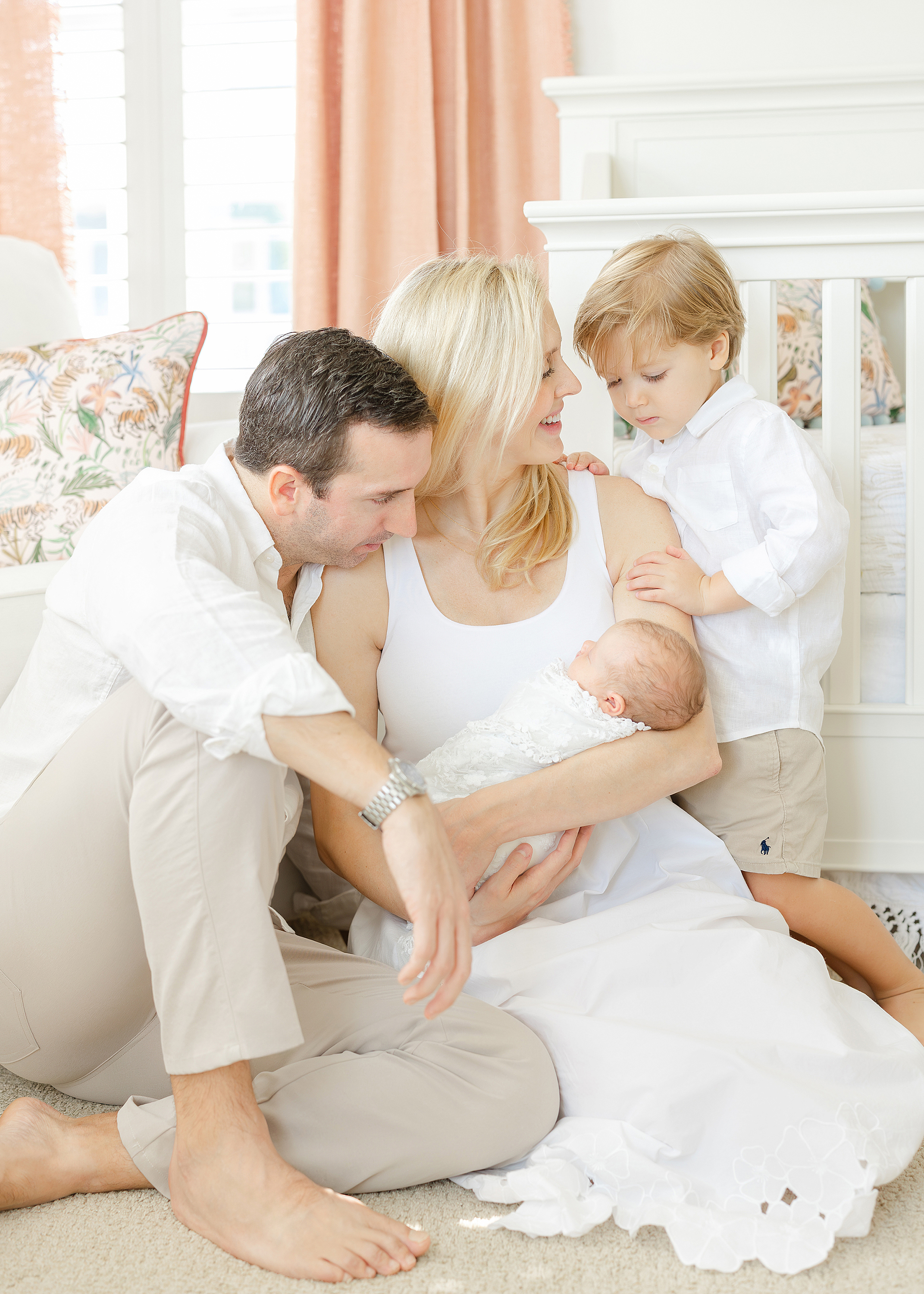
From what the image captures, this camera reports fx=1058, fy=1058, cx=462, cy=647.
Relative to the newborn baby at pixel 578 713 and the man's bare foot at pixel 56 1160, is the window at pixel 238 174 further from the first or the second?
the man's bare foot at pixel 56 1160

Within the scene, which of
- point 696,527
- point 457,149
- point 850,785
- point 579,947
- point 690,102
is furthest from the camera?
point 457,149

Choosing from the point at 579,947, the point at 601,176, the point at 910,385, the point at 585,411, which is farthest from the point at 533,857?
the point at 601,176

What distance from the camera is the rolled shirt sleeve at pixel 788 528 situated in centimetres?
122

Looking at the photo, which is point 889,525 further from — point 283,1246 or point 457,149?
point 457,149

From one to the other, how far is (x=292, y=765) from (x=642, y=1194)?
0.49m

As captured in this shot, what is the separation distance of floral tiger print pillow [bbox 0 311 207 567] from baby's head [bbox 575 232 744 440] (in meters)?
0.70

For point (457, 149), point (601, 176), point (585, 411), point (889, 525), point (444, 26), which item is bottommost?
point (889, 525)

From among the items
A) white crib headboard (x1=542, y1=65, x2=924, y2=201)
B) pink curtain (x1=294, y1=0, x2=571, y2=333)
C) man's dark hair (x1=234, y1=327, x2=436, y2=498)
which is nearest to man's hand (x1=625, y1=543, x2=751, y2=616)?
man's dark hair (x1=234, y1=327, x2=436, y2=498)

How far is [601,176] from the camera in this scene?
73.8 inches

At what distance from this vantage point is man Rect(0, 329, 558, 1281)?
2.81 feet

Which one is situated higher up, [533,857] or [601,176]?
[601,176]

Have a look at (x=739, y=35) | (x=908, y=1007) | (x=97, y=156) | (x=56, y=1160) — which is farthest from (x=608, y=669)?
(x=97, y=156)

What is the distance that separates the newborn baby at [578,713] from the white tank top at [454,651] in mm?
61

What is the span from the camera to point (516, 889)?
114cm
